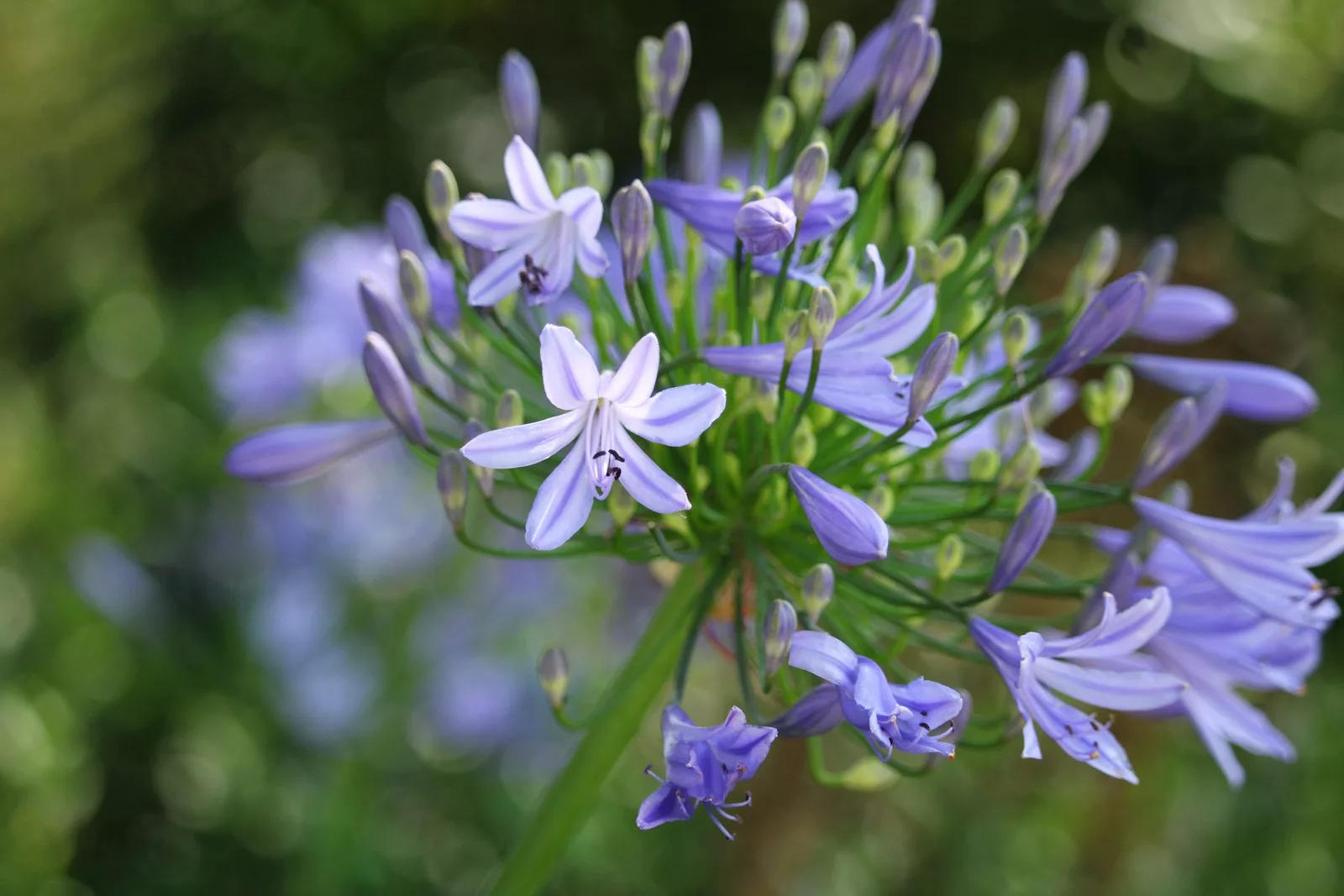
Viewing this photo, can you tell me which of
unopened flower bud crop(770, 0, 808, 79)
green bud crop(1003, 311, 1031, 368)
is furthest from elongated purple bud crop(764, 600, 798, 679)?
unopened flower bud crop(770, 0, 808, 79)

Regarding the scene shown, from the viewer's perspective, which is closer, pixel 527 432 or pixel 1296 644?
pixel 527 432

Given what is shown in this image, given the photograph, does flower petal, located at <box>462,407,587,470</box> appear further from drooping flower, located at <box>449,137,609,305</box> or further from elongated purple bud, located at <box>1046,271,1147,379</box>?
elongated purple bud, located at <box>1046,271,1147,379</box>

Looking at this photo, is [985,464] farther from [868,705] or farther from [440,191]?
[440,191]

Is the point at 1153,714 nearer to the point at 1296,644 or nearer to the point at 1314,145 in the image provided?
the point at 1296,644

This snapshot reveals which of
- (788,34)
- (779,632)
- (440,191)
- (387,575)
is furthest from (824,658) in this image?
(387,575)

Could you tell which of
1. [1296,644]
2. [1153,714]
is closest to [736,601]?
[1153,714]

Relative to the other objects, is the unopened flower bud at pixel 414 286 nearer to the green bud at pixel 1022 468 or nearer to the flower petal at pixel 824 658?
the flower petal at pixel 824 658
